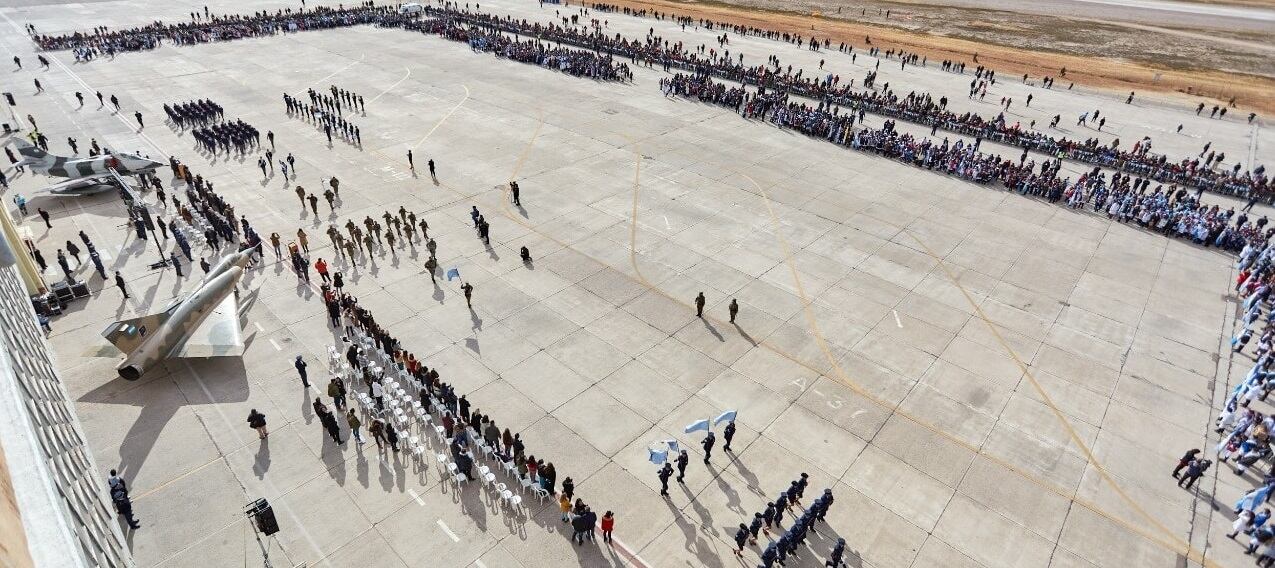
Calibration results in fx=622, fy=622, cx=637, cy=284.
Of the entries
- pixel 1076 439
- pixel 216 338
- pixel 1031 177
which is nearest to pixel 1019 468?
pixel 1076 439

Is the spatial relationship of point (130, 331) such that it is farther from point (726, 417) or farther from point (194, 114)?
point (194, 114)

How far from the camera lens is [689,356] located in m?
22.6

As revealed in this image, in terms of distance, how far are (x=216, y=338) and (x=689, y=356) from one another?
16587 millimetres

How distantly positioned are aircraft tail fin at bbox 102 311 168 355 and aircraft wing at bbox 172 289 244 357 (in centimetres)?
116

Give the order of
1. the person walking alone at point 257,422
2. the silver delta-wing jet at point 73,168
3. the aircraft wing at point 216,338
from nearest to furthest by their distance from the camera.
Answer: the person walking alone at point 257,422 < the aircraft wing at point 216,338 < the silver delta-wing jet at point 73,168

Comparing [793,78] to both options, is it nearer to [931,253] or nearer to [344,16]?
[931,253]

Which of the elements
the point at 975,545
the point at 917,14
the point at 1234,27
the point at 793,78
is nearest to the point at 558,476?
the point at 975,545

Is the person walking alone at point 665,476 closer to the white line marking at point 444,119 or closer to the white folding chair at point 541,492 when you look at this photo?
the white folding chair at point 541,492

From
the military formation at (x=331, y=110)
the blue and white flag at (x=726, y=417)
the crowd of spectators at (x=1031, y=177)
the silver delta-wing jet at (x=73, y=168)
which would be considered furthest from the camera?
the military formation at (x=331, y=110)

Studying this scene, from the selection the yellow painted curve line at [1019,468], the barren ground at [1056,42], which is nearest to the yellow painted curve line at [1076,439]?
the yellow painted curve line at [1019,468]

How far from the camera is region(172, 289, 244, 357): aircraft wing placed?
21188 millimetres

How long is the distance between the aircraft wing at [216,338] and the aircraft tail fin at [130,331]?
1.16 metres

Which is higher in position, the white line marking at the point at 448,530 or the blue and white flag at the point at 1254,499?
A: the blue and white flag at the point at 1254,499

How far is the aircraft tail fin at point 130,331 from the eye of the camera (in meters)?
20.0
